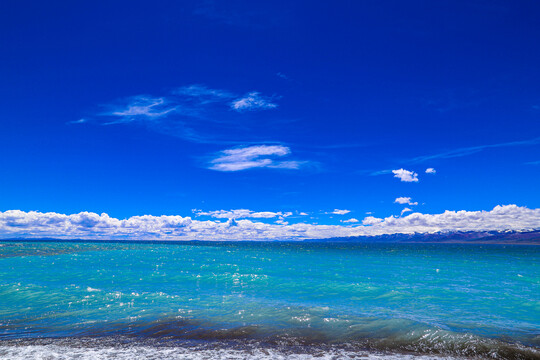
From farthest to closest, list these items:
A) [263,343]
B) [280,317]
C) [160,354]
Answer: [280,317], [263,343], [160,354]

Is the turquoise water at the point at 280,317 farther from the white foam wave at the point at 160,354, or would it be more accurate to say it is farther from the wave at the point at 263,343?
the white foam wave at the point at 160,354

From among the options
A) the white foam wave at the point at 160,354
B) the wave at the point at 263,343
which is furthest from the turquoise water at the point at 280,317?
the white foam wave at the point at 160,354

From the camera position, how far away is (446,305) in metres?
20.5

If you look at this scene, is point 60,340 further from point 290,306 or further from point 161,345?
point 290,306

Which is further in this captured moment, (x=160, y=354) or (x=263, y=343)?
(x=263, y=343)

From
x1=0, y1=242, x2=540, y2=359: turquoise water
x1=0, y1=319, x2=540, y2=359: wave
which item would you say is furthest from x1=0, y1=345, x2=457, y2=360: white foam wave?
x1=0, y1=242, x2=540, y2=359: turquoise water

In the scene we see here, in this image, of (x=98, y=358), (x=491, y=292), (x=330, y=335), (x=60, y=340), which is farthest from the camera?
(x=491, y=292)

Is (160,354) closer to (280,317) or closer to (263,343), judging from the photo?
(263,343)

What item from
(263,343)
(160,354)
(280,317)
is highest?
(160,354)

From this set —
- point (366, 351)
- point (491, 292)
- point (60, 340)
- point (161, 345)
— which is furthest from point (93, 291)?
point (491, 292)

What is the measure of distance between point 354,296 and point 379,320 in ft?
24.2

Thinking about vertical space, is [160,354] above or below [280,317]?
above

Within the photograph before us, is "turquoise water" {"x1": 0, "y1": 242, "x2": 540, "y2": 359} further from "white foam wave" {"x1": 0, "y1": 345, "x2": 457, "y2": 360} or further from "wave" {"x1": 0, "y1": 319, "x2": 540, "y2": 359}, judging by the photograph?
"white foam wave" {"x1": 0, "y1": 345, "x2": 457, "y2": 360}

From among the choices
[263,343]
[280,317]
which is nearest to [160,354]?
[263,343]
